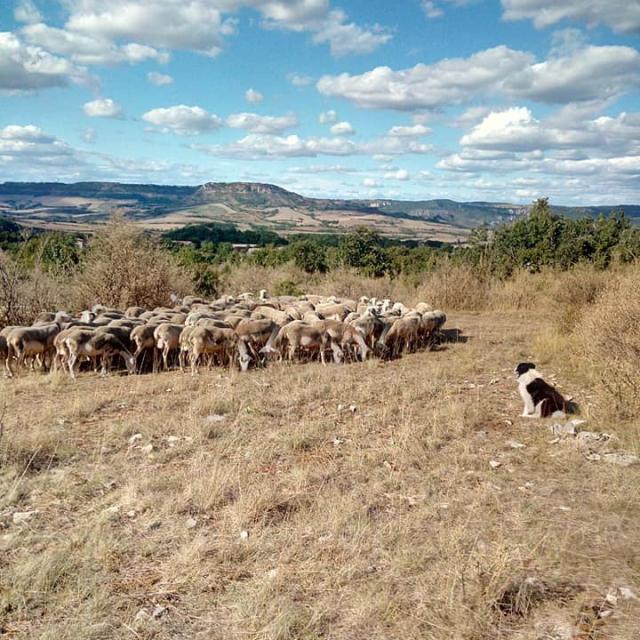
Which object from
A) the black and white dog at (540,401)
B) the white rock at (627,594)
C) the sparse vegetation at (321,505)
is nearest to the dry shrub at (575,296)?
the sparse vegetation at (321,505)

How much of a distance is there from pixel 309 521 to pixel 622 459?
3481 millimetres

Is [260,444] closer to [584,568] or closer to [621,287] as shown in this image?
[584,568]

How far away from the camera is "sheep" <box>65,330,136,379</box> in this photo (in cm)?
942

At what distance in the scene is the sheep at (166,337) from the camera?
1020 centimetres

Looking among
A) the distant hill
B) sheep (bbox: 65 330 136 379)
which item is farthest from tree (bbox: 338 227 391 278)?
the distant hill

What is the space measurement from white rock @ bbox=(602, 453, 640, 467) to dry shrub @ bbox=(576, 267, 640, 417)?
1.18 metres

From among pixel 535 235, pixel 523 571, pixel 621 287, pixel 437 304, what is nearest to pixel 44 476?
pixel 523 571

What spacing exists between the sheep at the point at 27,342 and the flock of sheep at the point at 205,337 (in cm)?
1

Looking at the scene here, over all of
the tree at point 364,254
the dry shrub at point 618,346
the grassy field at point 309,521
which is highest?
the tree at point 364,254

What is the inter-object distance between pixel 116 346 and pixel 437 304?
11756 millimetres

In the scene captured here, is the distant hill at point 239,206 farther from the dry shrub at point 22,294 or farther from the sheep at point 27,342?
the sheep at point 27,342

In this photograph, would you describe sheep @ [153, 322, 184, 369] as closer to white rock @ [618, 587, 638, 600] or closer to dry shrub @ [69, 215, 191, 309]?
dry shrub @ [69, 215, 191, 309]

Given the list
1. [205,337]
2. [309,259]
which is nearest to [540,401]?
[205,337]

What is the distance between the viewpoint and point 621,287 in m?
9.16
